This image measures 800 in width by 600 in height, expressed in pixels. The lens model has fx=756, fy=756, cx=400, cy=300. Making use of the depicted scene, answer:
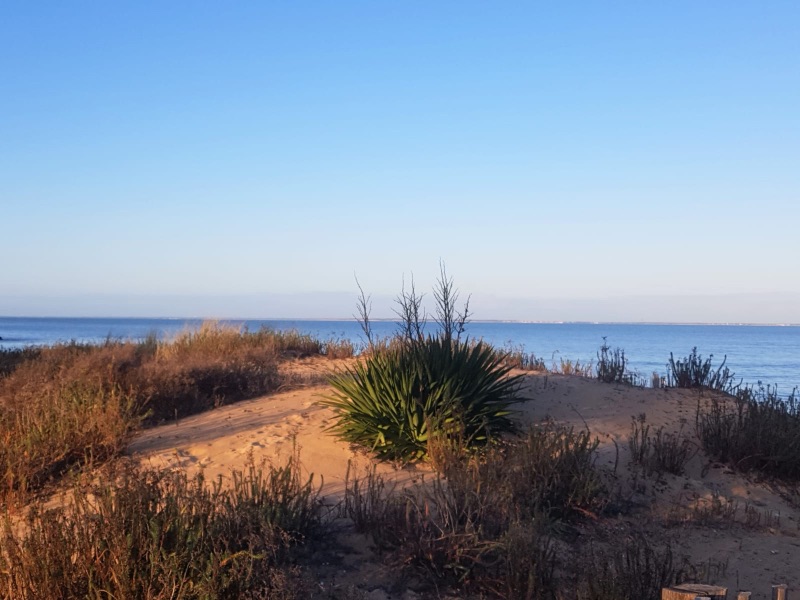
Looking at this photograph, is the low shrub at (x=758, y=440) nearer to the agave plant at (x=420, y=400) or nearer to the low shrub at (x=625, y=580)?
the agave plant at (x=420, y=400)

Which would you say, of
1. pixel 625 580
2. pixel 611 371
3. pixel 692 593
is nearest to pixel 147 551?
pixel 625 580

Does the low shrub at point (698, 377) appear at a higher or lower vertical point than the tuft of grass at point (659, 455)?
higher

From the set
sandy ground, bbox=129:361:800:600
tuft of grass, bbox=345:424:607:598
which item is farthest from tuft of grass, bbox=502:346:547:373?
tuft of grass, bbox=345:424:607:598

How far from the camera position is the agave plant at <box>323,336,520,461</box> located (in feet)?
27.6

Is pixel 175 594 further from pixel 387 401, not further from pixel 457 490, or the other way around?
pixel 387 401

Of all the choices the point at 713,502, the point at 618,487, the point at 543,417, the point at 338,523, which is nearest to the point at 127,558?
the point at 338,523

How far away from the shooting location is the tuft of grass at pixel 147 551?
15.1 ft

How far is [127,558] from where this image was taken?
4.64 m

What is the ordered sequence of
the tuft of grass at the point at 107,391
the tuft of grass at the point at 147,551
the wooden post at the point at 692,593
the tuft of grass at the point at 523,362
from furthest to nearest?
the tuft of grass at the point at 523,362
the tuft of grass at the point at 107,391
the tuft of grass at the point at 147,551
the wooden post at the point at 692,593

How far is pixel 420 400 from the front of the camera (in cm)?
862

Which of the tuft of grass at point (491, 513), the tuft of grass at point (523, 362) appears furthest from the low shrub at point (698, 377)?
the tuft of grass at point (491, 513)

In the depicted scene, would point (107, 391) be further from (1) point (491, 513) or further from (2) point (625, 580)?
(2) point (625, 580)

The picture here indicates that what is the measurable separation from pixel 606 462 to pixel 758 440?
1.94 m

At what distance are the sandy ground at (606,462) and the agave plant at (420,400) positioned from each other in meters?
0.26
